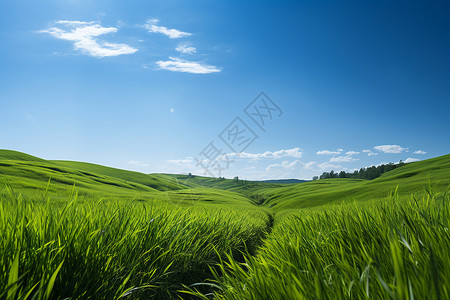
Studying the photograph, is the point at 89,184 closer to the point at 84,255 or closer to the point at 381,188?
the point at 84,255

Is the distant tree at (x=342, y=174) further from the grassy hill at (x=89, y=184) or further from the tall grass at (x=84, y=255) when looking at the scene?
the tall grass at (x=84, y=255)

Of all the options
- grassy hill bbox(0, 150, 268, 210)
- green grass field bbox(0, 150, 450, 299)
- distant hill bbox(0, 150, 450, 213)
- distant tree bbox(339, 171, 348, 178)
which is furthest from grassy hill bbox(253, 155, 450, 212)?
distant tree bbox(339, 171, 348, 178)

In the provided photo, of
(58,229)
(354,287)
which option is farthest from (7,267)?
(354,287)

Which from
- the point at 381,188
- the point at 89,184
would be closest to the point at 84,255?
the point at 89,184

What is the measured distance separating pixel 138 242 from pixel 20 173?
33.5m

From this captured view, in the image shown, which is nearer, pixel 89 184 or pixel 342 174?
pixel 89 184

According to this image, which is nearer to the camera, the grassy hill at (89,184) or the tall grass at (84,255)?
the tall grass at (84,255)

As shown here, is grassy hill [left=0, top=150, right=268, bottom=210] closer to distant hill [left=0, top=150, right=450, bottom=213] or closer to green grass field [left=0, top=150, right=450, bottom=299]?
distant hill [left=0, top=150, right=450, bottom=213]

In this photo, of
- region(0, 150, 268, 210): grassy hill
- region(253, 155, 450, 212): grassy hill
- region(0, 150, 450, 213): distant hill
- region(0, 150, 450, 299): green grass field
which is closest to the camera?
region(0, 150, 450, 299): green grass field

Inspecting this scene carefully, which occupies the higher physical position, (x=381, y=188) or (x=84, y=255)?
(x=84, y=255)

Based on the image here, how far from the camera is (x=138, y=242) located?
2.44 metres

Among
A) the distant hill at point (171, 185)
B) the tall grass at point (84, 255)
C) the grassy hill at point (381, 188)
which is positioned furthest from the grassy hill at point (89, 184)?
the grassy hill at point (381, 188)

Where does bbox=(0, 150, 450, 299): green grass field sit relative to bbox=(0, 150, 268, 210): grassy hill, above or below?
above

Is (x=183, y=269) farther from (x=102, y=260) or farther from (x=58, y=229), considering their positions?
(x=58, y=229)
